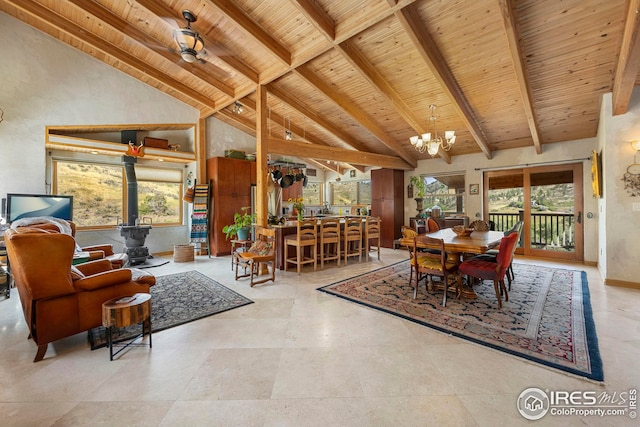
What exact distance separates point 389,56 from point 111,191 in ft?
21.7

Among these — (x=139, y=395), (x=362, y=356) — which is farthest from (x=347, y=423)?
(x=139, y=395)

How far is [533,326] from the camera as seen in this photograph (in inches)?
104

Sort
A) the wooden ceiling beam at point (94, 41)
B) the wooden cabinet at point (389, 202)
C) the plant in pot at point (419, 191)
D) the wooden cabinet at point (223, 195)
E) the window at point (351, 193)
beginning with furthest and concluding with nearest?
the window at point (351, 193), the wooden cabinet at point (389, 202), the plant in pot at point (419, 191), the wooden cabinet at point (223, 195), the wooden ceiling beam at point (94, 41)

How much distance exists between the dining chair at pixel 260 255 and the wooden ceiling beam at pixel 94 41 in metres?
3.85

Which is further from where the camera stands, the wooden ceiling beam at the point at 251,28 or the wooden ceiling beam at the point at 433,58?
the wooden ceiling beam at the point at 251,28

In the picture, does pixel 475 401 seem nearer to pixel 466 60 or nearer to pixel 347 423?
pixel 347 423

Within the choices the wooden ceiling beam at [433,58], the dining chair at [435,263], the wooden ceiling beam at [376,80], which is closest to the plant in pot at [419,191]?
the wooden ceiling beam at [376,80]

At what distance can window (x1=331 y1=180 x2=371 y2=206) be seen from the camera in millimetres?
9875

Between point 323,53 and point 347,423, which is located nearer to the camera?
point 347,423

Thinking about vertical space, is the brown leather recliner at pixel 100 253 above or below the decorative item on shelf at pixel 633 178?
below

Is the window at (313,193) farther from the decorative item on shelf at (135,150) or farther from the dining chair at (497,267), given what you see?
the dining chair at (497,267)

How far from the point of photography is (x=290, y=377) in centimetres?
189

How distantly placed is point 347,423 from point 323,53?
14.9ft

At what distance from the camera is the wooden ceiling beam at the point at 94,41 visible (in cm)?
417
